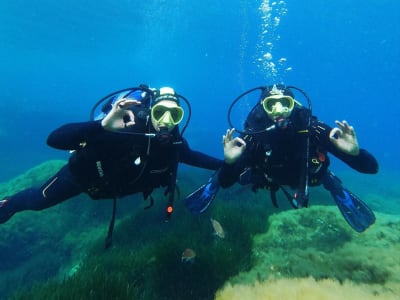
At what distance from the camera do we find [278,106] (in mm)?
5676

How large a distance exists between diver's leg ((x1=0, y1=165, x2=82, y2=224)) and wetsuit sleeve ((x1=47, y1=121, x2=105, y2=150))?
1.35 metres

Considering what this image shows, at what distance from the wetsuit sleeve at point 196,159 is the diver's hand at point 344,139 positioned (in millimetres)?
2223

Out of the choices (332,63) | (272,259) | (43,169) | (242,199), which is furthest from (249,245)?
(332,63)

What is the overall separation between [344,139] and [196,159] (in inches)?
109

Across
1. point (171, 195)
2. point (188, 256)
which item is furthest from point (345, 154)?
point (188, 256)

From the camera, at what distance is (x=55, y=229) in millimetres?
11492

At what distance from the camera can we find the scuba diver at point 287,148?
560 centimetres

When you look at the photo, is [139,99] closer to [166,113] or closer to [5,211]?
[166,113]

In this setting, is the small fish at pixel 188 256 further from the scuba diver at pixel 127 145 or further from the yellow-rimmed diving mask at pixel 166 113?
the yellow-rimmed diving mask at pixel 166 113

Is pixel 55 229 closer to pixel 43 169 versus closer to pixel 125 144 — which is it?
pixel 43 169

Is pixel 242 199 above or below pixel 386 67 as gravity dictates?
below

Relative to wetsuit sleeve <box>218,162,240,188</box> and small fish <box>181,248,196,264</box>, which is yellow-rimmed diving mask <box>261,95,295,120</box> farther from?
small fish <box>181,248,196,264</box>

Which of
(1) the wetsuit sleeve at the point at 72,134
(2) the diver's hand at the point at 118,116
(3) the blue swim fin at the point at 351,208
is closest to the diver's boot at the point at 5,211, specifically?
(1) the wetsuit sleeve at the point at 72,134

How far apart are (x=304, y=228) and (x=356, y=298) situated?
296 centimetres
